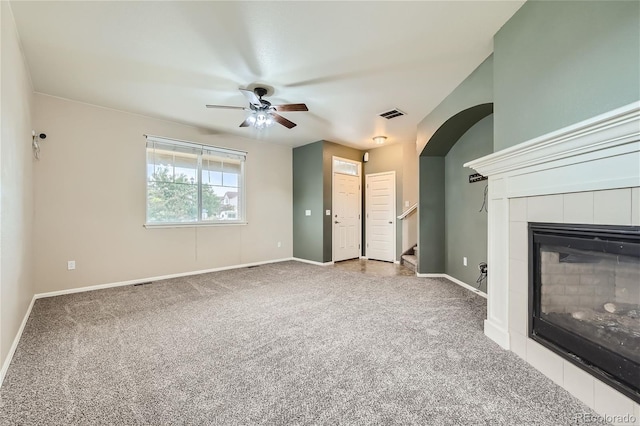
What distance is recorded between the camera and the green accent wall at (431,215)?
14.4 ft

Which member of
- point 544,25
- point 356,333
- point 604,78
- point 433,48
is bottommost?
point 356,333

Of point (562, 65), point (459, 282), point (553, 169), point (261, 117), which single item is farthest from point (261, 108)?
point (459, 282)

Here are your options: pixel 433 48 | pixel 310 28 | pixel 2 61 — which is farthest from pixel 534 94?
pixel 2 61

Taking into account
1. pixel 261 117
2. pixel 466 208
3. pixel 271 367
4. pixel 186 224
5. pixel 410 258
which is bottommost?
pixel 271 367

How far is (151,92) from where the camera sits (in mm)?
3340

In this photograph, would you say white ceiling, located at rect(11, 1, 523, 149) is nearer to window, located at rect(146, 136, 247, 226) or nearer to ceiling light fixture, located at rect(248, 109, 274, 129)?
ceiling light fixture, located at rect(248, 109, 274, 129)

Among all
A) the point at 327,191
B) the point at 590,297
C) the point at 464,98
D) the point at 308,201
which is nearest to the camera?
the point at 590,297

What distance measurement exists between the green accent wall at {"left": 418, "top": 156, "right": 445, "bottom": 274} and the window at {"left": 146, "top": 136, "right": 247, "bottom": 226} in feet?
11.4

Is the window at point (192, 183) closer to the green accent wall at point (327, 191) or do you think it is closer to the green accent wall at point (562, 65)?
the green accent wall at point (327, 191)

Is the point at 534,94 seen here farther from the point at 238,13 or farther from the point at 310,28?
the point at 238,13

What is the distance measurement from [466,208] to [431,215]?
0.65m

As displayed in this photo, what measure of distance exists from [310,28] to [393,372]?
2729 millimetres

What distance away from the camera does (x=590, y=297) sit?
1.54 m

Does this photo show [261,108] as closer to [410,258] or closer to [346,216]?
[346,216]
